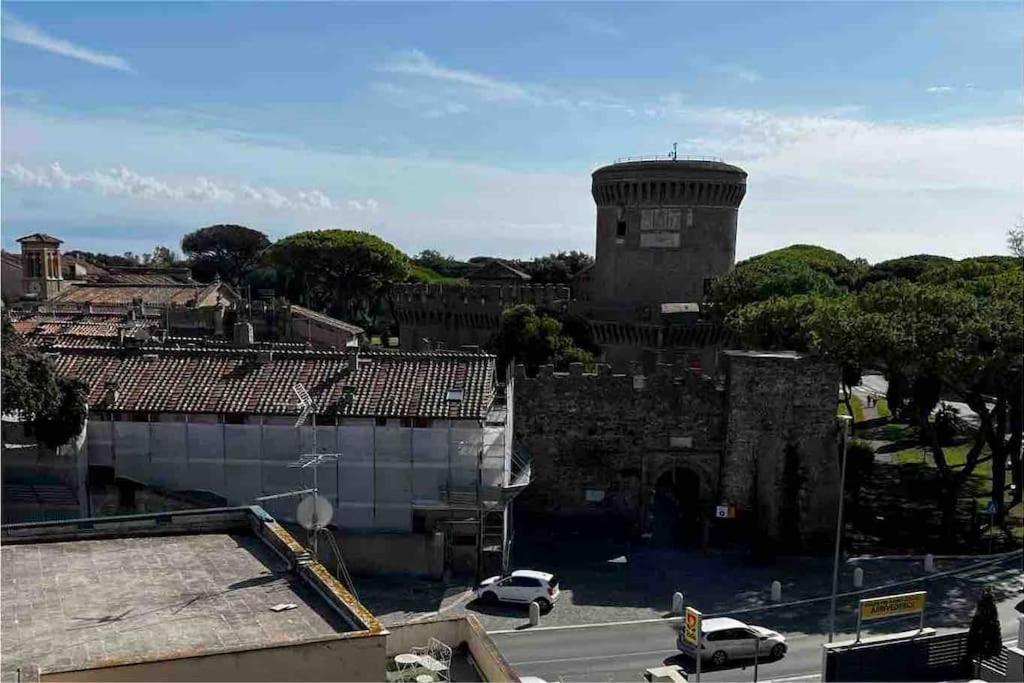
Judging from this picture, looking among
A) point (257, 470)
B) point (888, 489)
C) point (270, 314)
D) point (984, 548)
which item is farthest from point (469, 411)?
point (270, 314)

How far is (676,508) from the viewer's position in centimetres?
3409

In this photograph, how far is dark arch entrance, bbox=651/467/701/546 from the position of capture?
102 feet

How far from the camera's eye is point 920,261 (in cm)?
9081

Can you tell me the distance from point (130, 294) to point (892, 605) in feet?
186

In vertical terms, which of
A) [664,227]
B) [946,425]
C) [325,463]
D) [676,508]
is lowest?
[676,508]

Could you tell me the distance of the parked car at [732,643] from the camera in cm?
2033

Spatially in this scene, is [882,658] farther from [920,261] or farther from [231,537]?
[920,261]

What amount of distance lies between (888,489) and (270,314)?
38921 millimetres

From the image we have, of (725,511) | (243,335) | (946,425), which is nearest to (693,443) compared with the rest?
(725,511)

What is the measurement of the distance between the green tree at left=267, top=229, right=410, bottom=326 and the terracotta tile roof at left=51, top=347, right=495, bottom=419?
4667 centimetres

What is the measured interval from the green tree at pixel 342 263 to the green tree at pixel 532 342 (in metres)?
28.9

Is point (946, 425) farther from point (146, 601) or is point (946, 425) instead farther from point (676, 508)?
point (146, 601)

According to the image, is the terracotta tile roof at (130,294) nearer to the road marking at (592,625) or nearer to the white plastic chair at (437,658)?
the road marking at (592,625)

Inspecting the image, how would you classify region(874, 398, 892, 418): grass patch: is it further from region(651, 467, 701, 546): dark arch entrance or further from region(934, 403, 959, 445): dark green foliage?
region(651, 467, 701, 546): dark arch entrance
